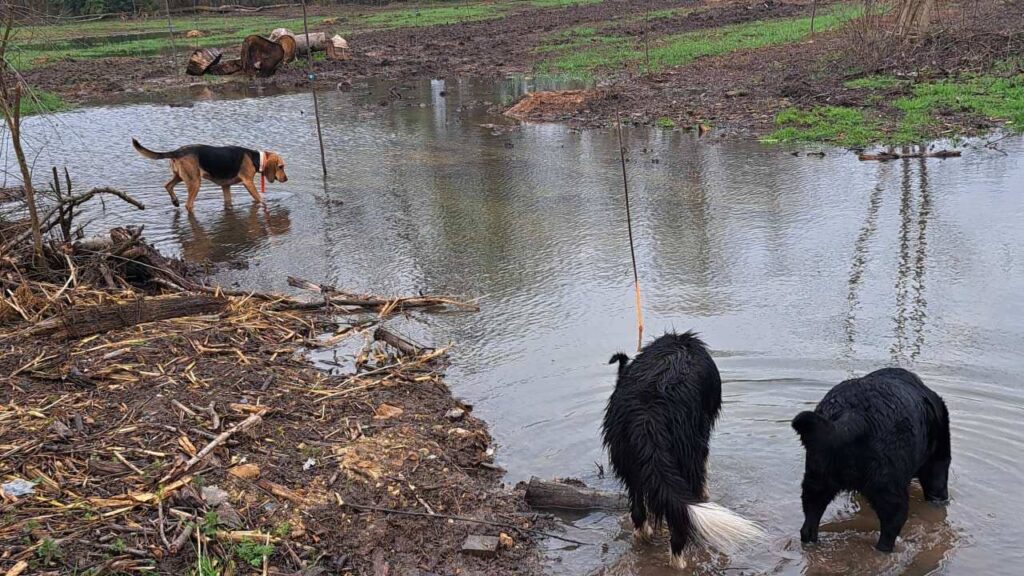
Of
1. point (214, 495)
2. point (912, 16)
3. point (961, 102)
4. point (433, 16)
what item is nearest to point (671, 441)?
point (214, 495)

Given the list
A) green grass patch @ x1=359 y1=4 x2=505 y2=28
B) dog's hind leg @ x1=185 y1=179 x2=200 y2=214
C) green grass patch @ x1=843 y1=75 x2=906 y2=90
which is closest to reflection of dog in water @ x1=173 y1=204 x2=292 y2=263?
dog's hind leg @ x1=185 y1=179 x2=200 y2=214

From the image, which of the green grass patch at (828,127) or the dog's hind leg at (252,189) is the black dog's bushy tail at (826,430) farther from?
the green grass patch at (828,127)

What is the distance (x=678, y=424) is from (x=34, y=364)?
4310mm

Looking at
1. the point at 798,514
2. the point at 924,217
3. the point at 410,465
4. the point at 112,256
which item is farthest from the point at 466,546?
the point at 924,217

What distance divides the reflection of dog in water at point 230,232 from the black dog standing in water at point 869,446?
24.4 feet

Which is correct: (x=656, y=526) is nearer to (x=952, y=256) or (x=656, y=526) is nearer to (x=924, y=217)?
(x=952, y=256)

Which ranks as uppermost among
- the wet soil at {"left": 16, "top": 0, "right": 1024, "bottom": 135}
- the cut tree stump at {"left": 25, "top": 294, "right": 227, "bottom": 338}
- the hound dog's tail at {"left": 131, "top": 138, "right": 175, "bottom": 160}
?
the wet soil at {"left": 16, "top": 0, "right": 1024, "bottom": 135}

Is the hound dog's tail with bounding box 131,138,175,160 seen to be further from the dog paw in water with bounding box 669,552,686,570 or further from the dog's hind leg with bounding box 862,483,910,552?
the dog's hind leg with bounding box 862,483,910,552

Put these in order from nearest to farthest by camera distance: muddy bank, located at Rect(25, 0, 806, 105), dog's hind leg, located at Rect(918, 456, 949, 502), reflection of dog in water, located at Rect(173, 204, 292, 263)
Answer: dog's hind leg, located at Rect(918, 456, 949, 502) < reflection of dog in water, located at Rect(173, 204, 292, 263) < muddy bank, located at Rect(25, 0, 806, 105)

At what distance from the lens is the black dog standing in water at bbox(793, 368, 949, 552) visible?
438 cm

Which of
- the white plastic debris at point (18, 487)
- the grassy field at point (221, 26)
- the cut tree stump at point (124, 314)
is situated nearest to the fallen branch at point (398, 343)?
the cut tree stump at point (124, 314)

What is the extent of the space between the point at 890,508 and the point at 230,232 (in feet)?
29.6

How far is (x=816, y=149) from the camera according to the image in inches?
530

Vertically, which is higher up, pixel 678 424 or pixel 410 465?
pixel 678 424
